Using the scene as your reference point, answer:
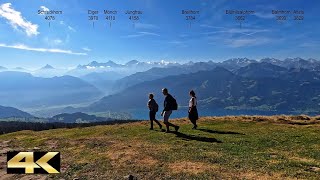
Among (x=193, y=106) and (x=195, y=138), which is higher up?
(x=193, y=106)

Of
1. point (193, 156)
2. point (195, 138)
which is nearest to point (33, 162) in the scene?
point (193, 156)

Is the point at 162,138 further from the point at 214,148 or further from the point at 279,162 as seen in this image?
the point at 279,162

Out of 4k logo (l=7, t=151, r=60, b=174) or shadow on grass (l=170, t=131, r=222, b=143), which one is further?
shadow on grass (l=170, t=131, r=222, b=143)

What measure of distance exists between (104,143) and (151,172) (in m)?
11.8

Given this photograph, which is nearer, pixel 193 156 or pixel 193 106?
pixel 193 156

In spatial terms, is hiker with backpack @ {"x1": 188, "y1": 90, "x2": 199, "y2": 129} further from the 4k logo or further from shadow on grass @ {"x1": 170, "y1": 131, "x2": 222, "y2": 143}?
the 4k logo

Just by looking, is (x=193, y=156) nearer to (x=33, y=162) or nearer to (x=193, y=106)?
(x=193, y=106)

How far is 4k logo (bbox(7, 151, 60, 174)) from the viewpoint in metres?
9.11

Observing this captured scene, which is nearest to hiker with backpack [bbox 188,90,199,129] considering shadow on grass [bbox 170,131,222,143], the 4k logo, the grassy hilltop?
the grassy hilltop

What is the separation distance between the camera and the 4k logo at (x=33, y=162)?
911 cm

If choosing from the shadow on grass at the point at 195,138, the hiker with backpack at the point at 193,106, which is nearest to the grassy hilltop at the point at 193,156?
the shadow on grass at the point at 195,138

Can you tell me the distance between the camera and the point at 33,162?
9125mm

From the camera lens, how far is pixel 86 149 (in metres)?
28.4

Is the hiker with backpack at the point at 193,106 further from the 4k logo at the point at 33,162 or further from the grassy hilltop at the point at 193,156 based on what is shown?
the 4k logo at the point at 33,162
